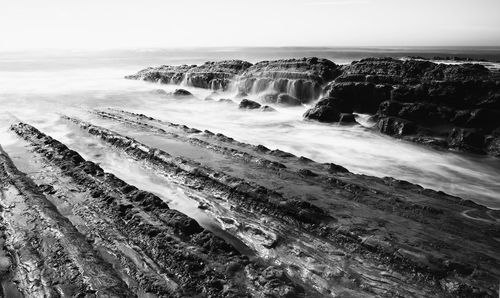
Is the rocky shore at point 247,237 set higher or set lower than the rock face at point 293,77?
lower

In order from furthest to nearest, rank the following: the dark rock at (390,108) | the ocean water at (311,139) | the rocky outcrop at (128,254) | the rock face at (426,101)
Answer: the dark rock at (390,108), the rock face at (426,101), the ocean water at (311,139), the rocky outcrop at (128,254)

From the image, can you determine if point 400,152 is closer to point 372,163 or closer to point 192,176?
point 372,163

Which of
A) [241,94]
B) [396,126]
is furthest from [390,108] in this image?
[241,94]

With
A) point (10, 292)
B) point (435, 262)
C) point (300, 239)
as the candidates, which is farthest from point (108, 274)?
point (435, 262)

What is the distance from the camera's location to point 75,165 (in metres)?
7.79

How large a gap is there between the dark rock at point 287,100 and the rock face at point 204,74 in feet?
21.0

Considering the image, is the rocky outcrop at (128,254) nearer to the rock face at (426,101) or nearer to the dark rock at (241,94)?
the rock face at (426,101)

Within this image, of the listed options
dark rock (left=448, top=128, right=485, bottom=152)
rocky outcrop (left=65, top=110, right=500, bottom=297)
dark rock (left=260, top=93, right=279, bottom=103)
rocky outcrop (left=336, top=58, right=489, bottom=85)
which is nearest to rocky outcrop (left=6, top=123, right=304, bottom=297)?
rocky outcrop (left=65, top=110, right=500, bottom=297)

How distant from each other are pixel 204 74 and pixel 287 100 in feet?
35.7

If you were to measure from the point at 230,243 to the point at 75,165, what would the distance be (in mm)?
4604

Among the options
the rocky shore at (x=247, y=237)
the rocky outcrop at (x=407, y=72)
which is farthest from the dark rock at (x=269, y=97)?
the rocky shore at (x=247, y=237)

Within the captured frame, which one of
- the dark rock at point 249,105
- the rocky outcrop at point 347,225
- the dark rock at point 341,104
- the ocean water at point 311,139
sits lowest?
the ocean water at point 311,139

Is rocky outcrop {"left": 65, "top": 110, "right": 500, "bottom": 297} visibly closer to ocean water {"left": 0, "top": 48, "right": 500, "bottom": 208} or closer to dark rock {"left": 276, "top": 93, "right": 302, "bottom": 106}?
ocean water {"left": 0, "top": 48, "right": 500, "bottom": 208}

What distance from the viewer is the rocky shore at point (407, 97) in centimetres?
1142
